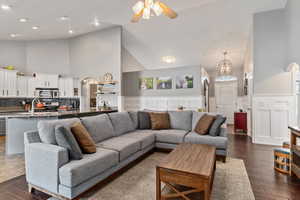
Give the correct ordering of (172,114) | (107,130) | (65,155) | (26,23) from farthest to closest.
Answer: (26,23) → (172,114) → (107,130) → (65,155)

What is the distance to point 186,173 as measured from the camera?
165 centimetres

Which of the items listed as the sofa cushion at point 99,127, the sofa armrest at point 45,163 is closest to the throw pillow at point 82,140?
the sofa armrest at point 45,163

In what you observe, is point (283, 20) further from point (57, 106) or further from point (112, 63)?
point (57, 106)

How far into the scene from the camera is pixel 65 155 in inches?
73.1

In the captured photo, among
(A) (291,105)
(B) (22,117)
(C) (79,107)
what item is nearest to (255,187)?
(A) (291,105)

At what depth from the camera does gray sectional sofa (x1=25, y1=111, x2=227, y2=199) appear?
1.76 m

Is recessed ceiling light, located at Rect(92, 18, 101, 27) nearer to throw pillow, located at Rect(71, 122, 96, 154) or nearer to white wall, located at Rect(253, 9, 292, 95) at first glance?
throw pillow, located at Rect(71, 122, 96, 154)

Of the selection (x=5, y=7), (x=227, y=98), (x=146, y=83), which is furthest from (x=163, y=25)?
(x=227, y=98)

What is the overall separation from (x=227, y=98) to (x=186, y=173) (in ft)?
24.1

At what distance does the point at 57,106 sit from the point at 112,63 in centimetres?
332

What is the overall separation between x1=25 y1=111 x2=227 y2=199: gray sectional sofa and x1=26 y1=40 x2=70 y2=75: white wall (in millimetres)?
5318

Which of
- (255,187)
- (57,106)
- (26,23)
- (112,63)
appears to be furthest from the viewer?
(57,106)

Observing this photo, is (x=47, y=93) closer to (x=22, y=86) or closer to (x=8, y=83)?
(x=22, y=86)

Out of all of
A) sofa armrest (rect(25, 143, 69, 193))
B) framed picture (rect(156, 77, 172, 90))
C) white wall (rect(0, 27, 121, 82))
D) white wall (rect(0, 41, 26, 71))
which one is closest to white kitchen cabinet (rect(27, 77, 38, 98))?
white wall (rect(0, 27, 121, 82))
